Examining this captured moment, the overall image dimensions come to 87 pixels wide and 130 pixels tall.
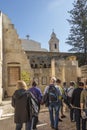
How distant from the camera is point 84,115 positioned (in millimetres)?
8047

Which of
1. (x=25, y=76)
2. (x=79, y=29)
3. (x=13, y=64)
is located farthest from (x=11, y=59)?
(x=79, y=29)

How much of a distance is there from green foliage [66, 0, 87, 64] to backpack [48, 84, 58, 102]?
25142mm

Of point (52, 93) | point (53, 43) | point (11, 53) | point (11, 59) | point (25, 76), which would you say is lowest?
point (52, 93)

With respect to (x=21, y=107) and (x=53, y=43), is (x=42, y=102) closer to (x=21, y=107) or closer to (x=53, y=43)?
(x=21, y=107)

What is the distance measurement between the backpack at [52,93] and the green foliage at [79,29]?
990 inches

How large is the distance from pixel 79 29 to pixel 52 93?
2772cm

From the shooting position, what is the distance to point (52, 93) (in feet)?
31.3

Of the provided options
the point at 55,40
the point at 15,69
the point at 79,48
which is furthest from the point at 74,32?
the point at 55,40

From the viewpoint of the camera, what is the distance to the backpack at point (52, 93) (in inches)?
373

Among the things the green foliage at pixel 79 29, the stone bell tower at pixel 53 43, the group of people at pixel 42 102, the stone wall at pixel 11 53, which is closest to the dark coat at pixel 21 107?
the group of people at pixel 42 102

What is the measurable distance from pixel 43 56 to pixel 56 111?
23.2m

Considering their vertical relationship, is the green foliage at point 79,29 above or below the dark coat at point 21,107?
above

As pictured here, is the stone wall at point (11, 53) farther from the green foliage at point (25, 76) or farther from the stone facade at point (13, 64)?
the green foliage at point (25, 76)

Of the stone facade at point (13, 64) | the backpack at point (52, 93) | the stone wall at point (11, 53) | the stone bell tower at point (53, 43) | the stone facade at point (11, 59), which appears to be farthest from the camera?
the stone bell tower at point (53, 43)
